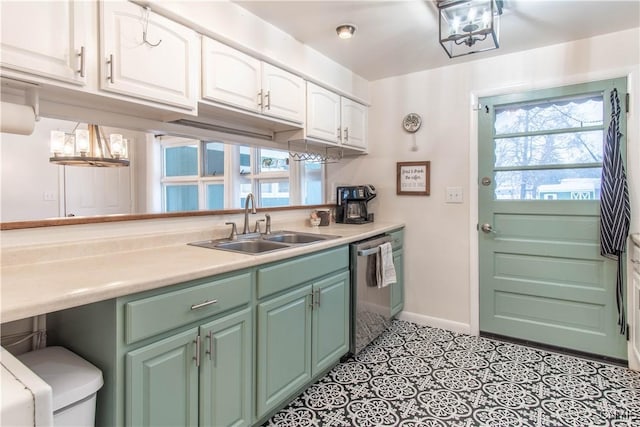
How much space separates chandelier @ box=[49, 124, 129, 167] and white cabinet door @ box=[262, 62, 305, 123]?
84 cm

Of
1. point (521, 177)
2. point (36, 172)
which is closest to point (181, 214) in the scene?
point (36, 172)

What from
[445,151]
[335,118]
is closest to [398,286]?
[445,151]

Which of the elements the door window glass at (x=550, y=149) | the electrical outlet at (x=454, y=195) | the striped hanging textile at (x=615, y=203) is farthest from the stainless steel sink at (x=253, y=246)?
the striped hanging textile at (x=615, y=203)

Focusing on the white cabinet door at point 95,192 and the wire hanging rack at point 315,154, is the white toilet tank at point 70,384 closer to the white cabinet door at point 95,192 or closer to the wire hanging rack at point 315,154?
the white cabinet door at point 95,192

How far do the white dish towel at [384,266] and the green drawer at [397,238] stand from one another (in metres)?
0.29

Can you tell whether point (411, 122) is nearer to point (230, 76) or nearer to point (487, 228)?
point (487, 228)

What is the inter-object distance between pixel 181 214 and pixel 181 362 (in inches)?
37.7

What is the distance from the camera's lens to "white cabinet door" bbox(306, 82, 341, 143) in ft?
8.50

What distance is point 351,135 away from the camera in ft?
10.3

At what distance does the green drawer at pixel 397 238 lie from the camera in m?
3.02

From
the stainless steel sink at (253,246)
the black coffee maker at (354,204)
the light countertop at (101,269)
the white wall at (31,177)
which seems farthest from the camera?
the black coffee maker at (354,204)

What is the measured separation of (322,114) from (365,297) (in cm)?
139

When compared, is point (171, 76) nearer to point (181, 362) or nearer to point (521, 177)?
point (181, 362)

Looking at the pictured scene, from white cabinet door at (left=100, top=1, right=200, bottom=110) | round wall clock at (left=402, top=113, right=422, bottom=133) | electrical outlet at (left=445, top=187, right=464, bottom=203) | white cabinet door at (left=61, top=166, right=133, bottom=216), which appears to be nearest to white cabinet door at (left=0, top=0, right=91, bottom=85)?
white cabinet door at (left=100, top=1, right=200, bottom=110)
